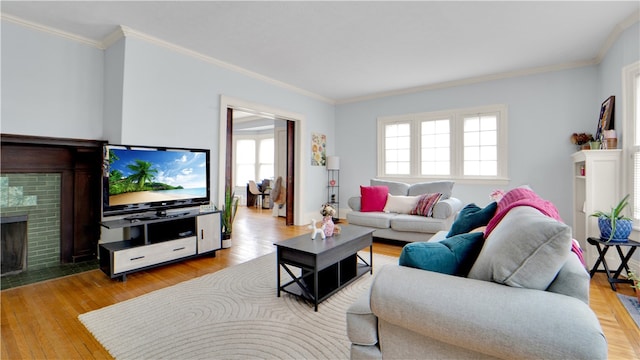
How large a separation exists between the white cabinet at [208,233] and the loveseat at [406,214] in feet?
6.58

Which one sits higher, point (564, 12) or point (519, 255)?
point (564, 12)

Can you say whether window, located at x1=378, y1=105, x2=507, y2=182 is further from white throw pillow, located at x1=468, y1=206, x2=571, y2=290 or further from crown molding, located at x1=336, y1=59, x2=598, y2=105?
white throw pillow, located at x1=468, y1=206, x2=571, y2=290

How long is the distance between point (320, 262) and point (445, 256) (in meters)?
1.08

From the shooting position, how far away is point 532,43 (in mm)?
3564

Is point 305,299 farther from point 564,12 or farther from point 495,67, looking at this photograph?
point 495,67

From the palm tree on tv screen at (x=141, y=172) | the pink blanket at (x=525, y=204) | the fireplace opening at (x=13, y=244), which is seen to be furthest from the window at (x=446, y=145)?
the fireplace opening at (x=13, y=244)

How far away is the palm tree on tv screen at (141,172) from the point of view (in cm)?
306

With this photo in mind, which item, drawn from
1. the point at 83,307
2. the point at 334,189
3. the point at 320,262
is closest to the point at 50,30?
the point at 83,307

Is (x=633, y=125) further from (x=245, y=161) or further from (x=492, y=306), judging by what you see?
(x=245, y=161)

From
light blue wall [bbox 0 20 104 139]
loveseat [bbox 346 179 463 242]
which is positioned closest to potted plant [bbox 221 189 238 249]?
light blue wall [bbox 0 20 104 139]

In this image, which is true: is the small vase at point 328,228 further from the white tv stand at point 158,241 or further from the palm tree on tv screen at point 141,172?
the palm tree on tv screen at point 141,172

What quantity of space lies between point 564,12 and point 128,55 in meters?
4.57

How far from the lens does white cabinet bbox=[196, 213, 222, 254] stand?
136 inches

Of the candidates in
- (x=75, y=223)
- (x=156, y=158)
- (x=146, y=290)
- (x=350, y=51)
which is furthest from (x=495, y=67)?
(x=75, y=223)
